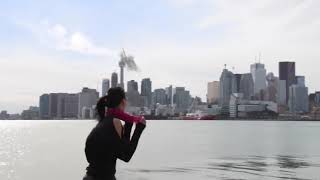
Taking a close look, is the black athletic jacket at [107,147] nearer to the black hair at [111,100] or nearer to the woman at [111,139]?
the woman at [111,139]

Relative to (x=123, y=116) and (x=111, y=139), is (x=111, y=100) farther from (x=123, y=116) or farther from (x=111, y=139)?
(x=111, y=139)

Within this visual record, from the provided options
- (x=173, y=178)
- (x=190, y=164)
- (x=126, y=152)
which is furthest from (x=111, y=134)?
(x=190, y=164)

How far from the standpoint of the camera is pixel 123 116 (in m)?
5.57

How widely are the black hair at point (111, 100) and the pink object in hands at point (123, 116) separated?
7 centimetres

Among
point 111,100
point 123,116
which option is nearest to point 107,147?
point 123,116

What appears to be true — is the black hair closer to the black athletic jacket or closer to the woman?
the woman

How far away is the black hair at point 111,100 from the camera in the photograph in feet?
18.7

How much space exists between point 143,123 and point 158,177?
27920 millimetres

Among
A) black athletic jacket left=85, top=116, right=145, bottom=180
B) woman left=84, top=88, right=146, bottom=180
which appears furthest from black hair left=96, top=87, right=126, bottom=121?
black athletic jacket left=85, top=116, right=145, bottom=180

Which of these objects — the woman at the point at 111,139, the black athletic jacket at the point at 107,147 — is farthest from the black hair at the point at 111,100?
the black athletic jacket at the point at 107,147

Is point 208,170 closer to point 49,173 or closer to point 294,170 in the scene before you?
point 294,170

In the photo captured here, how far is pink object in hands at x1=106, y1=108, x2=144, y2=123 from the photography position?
5.50m

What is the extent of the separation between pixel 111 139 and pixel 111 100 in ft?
1.41

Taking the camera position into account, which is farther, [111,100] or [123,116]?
[111,100]
